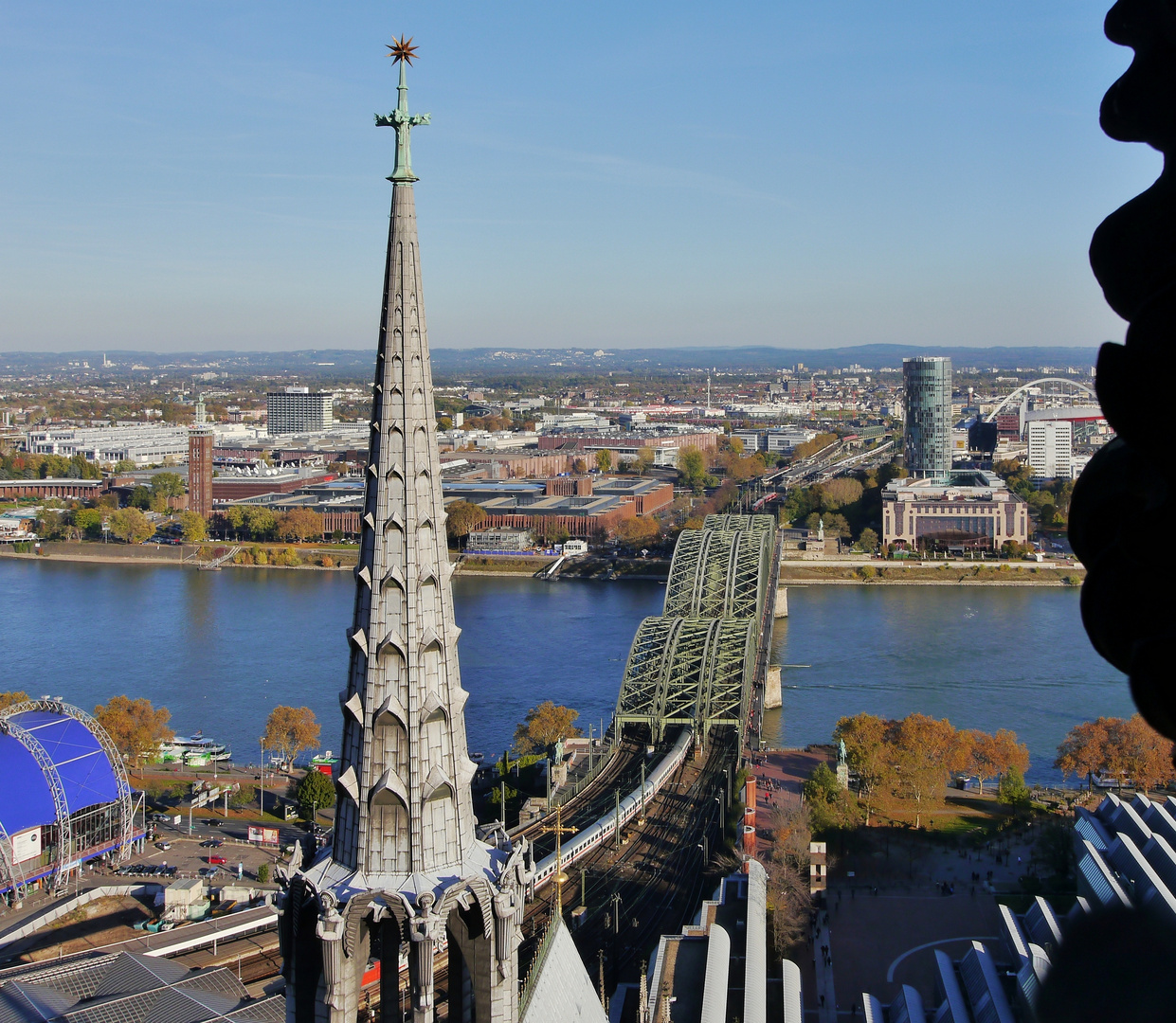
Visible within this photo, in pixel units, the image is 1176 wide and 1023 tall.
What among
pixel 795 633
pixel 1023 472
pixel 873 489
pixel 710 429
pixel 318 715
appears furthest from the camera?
pixel 710 429

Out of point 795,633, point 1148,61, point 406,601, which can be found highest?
point 1148,61

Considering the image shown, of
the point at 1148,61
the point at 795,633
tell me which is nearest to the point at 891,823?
the point at 795,633

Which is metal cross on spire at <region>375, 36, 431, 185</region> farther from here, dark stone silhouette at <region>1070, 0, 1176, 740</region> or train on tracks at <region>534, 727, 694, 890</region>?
train on tracks at <region>534, 727, 694, 890</region>

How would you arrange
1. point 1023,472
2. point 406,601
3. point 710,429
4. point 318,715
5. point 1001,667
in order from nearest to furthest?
1. point 406,601
2. point 318,715
3. point 1001,667
4. point 1023,472
5. point 710,429

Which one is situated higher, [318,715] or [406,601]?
[406,601]

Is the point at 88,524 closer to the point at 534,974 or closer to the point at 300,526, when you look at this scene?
the point at 300,526

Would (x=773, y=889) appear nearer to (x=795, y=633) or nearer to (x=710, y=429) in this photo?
(x=795, y=633)

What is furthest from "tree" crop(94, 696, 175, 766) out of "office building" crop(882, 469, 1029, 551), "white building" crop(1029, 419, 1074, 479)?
"white building" crop(1029, 419, 1074, 479)

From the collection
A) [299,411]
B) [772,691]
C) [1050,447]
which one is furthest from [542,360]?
[772,691]

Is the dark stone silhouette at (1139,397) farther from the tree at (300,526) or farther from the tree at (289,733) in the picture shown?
the tree at (300,526)
